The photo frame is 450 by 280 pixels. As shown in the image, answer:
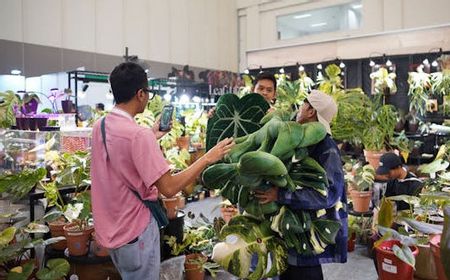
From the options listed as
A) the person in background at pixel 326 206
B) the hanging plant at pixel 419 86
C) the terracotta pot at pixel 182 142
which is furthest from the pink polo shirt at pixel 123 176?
the hanging plant at pixel 419 86

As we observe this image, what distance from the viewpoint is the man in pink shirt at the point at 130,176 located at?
1.56m

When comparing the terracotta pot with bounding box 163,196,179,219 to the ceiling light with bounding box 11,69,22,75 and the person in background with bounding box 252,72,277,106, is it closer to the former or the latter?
the person in background with bounding box 252,72,277,106

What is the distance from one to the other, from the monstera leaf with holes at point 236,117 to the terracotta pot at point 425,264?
1553 millimetres

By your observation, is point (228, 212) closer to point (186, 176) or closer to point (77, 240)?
point (77, 240)

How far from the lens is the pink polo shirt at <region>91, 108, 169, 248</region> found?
5.09 ft

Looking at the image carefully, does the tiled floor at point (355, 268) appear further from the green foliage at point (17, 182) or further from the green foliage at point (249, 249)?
the green foliage at point (249, 249)

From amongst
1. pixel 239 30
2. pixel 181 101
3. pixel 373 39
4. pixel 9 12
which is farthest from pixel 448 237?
pixel 239 30

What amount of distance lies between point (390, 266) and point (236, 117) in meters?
1.36

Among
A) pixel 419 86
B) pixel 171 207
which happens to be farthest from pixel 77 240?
pixel 419 86

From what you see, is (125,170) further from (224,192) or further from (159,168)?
(224,192)

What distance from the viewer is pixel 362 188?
3.87m

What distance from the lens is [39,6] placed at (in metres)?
7.53

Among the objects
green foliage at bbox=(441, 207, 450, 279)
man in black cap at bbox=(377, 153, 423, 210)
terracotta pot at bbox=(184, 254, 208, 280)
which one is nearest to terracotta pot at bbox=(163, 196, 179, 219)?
terracotta pot at bbox=(184, 254, 208, 280)

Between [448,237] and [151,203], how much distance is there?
3.90ft
